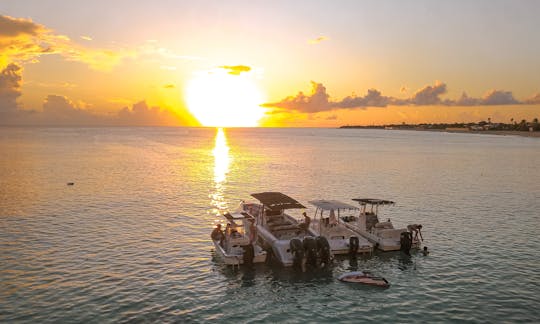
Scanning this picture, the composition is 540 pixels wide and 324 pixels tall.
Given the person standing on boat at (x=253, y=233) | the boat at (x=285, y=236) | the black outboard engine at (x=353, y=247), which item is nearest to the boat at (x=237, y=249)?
the person standing on boat at (x=253, y=233)

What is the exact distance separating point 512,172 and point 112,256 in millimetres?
82049

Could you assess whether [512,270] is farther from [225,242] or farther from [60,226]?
[60,226]

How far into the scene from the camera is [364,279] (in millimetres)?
25719

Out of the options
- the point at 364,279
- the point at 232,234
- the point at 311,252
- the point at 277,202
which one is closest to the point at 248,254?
the point at 232,234

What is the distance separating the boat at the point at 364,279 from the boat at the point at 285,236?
2.49 m

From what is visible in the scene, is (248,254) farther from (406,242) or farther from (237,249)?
(406,242)

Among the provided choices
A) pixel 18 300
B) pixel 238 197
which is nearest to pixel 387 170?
pixel 238 197

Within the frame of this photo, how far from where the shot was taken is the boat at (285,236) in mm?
28141

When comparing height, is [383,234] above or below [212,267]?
above

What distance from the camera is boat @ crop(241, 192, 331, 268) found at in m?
28.1

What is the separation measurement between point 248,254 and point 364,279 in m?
7.93

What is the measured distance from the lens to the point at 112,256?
30.2 meters

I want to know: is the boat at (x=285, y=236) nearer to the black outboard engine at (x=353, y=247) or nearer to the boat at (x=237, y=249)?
the boat at (x=237, y=249)

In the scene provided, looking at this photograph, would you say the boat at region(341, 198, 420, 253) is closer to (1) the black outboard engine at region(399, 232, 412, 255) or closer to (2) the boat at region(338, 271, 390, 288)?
(1) the black outboard engine at region(399, 232, 412, 255)
